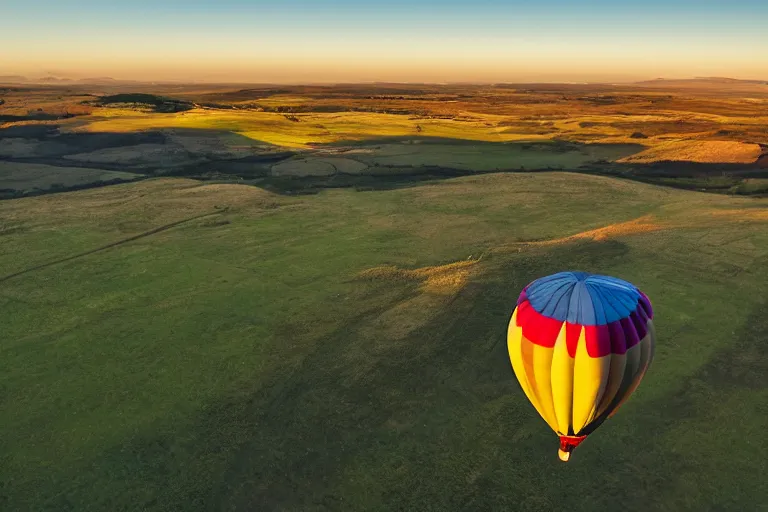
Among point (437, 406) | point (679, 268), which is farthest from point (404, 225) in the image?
point (437, 406)

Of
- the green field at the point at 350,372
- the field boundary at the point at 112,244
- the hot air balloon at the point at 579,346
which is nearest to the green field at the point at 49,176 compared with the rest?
the green field at the point at 350,372

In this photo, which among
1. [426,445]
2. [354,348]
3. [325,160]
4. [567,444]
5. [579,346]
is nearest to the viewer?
[579,346]

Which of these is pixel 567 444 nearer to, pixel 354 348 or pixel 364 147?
pixel 354 348

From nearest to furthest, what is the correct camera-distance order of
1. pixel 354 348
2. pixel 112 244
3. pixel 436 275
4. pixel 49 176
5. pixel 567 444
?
pixel 567 444
pixel 354 348
pixel 436 275
pixel 112 244
pixel 49 176

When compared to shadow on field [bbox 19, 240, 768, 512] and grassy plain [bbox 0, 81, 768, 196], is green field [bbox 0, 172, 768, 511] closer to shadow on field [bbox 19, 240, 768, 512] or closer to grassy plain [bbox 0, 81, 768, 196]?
shadow on field [bbox 19, 240, 768, 512]

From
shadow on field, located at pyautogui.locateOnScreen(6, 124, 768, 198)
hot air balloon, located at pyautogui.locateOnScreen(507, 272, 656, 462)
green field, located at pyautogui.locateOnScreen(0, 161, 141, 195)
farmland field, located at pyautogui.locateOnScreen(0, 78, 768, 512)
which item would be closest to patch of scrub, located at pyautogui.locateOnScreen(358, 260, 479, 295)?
farmland field, located at pyautogui.locateOnScreen(0, 78, 768, 512)

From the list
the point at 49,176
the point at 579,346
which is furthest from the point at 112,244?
the point at 49,176

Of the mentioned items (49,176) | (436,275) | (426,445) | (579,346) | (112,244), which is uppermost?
(579,346)

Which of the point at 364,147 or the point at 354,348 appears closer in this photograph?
the point at 354,348

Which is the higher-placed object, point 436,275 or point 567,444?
point 436,275

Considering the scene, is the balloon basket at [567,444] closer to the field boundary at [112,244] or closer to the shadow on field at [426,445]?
the shadow on field at [426,445]
